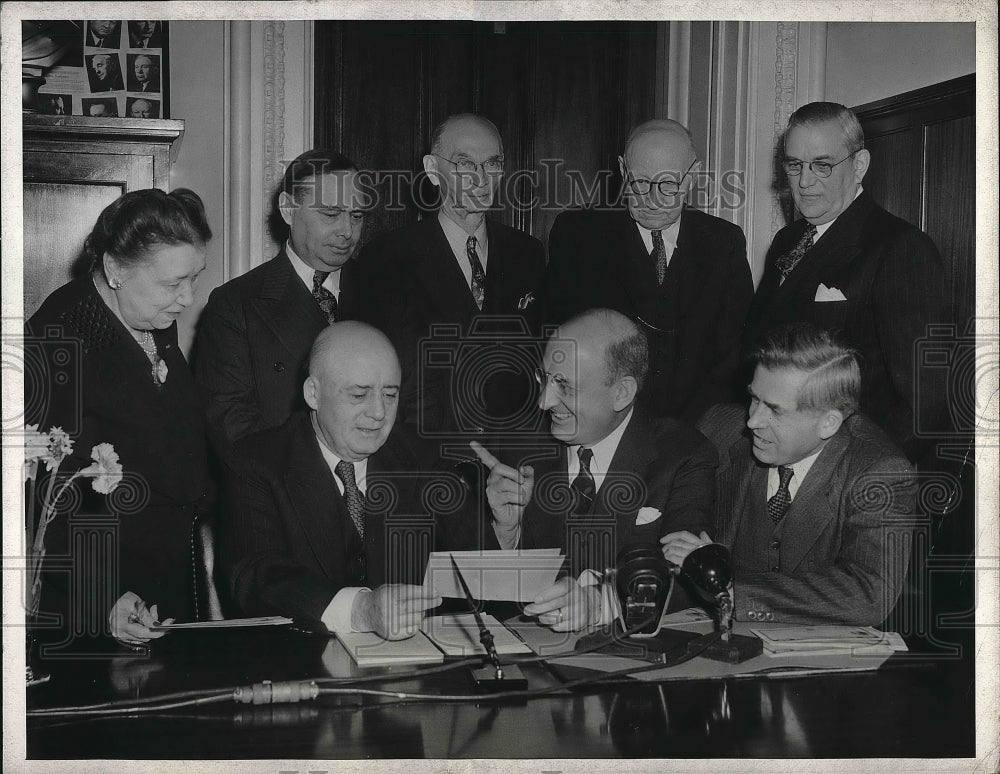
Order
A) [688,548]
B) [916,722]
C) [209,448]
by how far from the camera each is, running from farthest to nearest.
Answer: [209,448], [688,548], [916,722]

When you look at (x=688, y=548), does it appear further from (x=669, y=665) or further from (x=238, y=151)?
(x=238, y=151)

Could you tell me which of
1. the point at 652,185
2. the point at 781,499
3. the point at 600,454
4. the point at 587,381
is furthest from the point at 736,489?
the point at 652,185

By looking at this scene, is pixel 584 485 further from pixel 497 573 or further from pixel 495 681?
pixel 495 681

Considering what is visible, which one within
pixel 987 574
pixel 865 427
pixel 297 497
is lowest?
pixel 987 574

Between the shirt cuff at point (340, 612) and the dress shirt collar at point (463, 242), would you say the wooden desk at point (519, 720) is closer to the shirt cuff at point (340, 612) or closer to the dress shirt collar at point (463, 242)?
the shirt cuff at point (340, 612)

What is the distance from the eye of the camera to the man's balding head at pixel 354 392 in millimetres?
3230

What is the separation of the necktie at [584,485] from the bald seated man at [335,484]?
438 millimetres

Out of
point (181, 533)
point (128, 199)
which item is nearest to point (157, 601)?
point (181, 533)

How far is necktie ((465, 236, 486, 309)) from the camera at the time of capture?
349 cm

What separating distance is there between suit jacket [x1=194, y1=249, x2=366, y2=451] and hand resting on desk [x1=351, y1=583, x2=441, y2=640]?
84 centimetres

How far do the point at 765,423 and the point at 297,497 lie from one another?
1.48m

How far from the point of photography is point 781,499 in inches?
128

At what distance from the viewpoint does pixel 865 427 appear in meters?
3.30

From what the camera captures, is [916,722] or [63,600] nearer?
[916,722]
